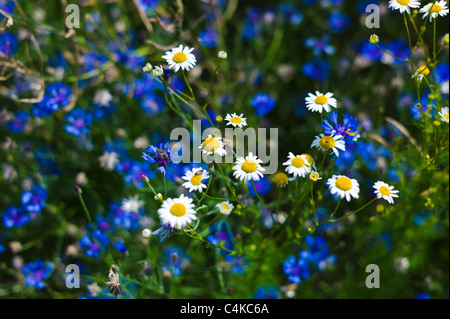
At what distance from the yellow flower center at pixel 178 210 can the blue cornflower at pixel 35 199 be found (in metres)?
0.94

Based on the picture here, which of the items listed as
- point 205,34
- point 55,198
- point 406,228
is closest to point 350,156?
point 406,228

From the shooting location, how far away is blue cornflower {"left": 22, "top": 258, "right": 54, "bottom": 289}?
5.90 feet

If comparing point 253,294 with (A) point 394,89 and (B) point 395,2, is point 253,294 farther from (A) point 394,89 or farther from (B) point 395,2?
(A) point 394,89

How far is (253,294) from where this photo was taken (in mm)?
1881

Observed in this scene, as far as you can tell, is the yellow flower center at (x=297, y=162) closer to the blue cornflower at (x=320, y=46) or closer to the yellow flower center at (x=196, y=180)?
the yellow flower center at (x=196, y=180)

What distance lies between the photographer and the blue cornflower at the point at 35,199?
188 cm

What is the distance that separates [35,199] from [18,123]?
0.46 metres

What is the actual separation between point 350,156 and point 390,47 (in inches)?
35.8

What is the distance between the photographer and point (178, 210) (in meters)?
1.20

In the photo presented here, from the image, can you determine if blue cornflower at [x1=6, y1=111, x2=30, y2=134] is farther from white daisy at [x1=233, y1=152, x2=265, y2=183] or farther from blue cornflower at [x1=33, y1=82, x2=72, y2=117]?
white daisy at [x1=233, y1=152, x2=265, y2=183]

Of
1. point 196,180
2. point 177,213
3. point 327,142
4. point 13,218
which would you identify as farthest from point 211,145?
point 13,218

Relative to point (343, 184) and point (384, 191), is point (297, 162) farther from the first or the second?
point (384, 191)

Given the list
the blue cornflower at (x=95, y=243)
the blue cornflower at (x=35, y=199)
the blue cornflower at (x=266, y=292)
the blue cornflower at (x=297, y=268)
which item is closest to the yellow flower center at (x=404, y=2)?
the blue cornflower at (x=297, y=268)

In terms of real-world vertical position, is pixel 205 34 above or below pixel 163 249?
above
